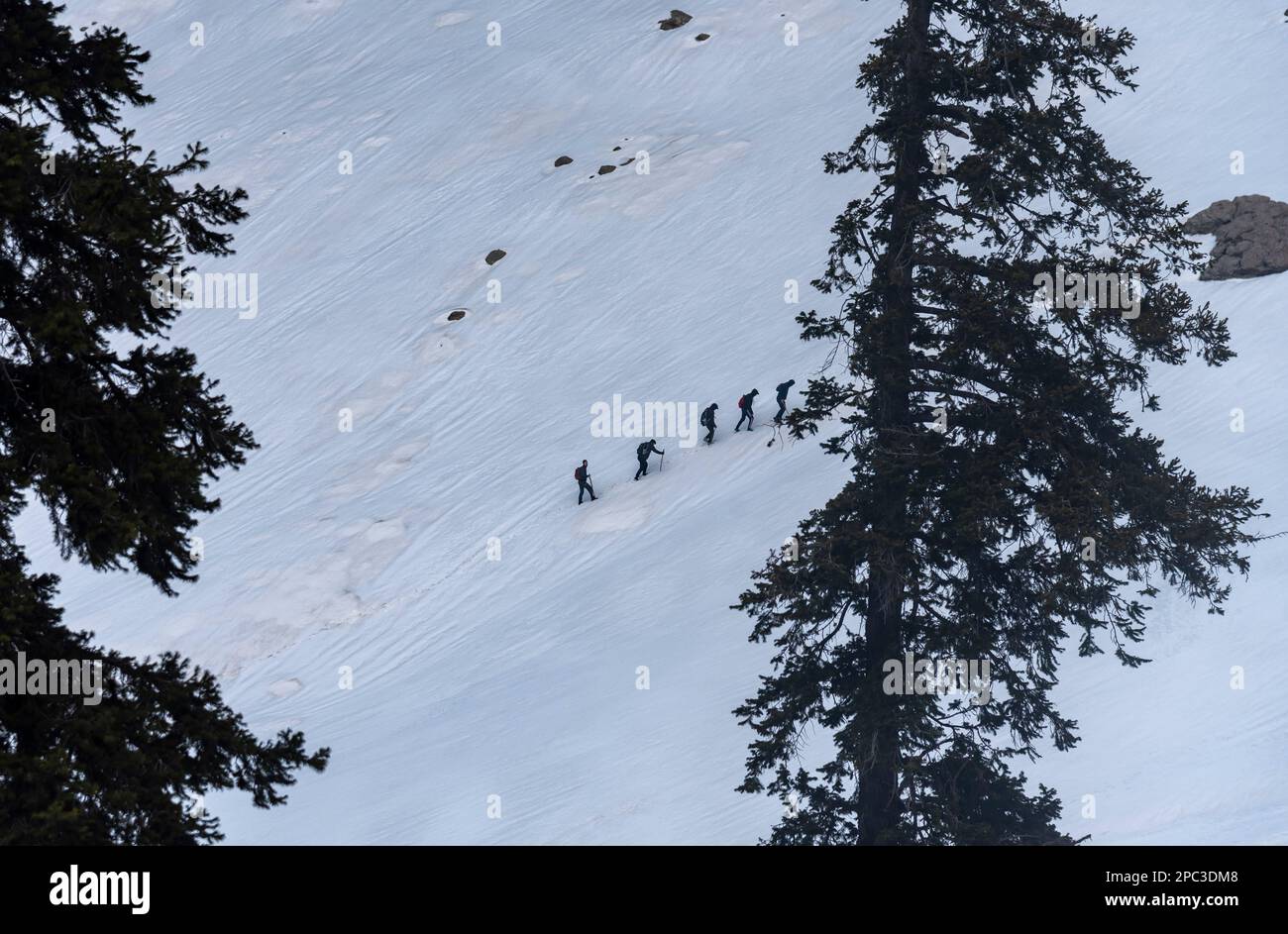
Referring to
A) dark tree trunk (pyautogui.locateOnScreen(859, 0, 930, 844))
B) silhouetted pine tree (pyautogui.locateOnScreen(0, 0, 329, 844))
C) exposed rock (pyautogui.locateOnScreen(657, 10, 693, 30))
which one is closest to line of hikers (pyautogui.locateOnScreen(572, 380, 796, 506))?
dark tree trunk (pyautogui.locateOnScreen(859, 0, 930, 844))

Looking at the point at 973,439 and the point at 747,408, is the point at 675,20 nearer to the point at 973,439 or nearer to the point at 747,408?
the point at 747,408

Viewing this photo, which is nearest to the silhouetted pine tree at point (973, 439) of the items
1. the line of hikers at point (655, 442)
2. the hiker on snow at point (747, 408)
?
the line of hikers at point (655, 442)

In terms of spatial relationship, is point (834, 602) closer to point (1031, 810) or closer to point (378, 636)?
point (1031, 810)

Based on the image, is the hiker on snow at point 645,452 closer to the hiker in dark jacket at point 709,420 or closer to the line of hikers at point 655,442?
the line of hikers at point 655,442

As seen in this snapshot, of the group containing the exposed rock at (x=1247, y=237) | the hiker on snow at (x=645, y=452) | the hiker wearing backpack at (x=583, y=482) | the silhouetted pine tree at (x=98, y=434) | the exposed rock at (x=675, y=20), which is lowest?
the silhouetted pine tree at (x=98, y=434)

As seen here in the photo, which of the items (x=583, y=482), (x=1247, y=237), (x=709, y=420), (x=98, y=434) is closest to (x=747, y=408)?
(x=709, y=420)
